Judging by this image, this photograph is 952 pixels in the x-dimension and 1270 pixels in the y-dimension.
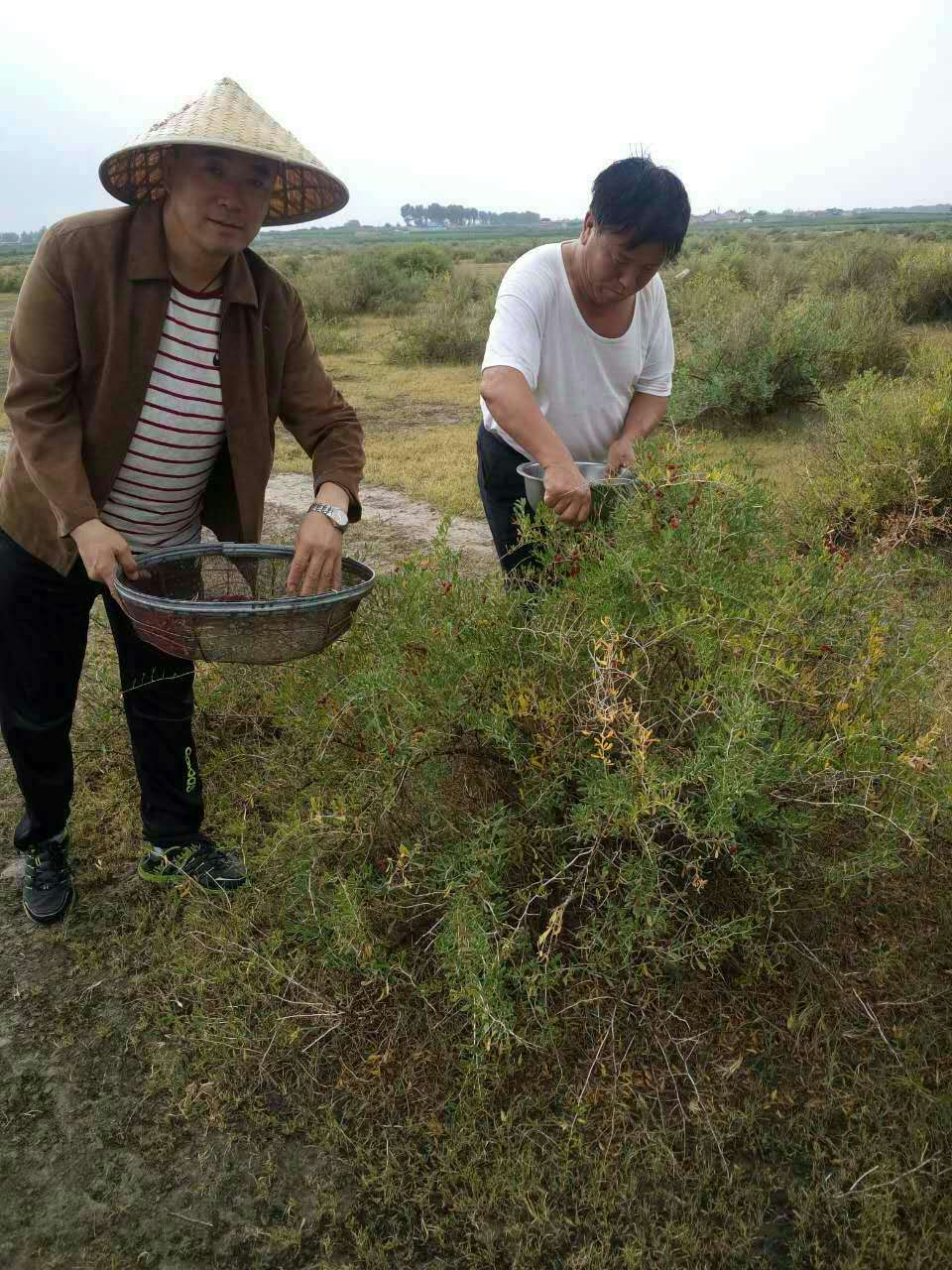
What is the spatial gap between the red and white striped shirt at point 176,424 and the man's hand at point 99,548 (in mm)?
240

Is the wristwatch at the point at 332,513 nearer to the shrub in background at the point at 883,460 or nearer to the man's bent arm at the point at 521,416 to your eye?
the man's bent arm at the point at 521,416

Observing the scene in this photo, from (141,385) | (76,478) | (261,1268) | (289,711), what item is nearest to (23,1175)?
(261,1268)

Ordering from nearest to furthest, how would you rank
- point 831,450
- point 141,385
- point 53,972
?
point 141,385
point 53,972
point 831,450

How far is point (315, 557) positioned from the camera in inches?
79.6

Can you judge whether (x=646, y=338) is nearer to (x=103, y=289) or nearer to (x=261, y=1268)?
(x=103, y=289)

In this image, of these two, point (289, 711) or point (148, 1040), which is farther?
point (289, 711)

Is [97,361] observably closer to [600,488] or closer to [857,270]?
[600,488]

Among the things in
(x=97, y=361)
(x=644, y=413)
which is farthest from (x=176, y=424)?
(x=644, y=413)

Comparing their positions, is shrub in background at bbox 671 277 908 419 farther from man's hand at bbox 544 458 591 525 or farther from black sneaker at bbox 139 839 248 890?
black sneaker at bbox 139 839 248 890

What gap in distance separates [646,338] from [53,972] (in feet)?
7.87

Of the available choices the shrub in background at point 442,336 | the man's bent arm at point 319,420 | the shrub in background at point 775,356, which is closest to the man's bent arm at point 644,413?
the man's bent arm at point 319,420

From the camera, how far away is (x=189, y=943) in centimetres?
229

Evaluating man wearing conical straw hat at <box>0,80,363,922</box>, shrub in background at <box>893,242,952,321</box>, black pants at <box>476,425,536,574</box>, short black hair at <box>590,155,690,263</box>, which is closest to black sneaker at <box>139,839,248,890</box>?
man wearing conical straw hat at <box>0,80,363,922</box>

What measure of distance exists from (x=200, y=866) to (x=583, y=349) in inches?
71.6
